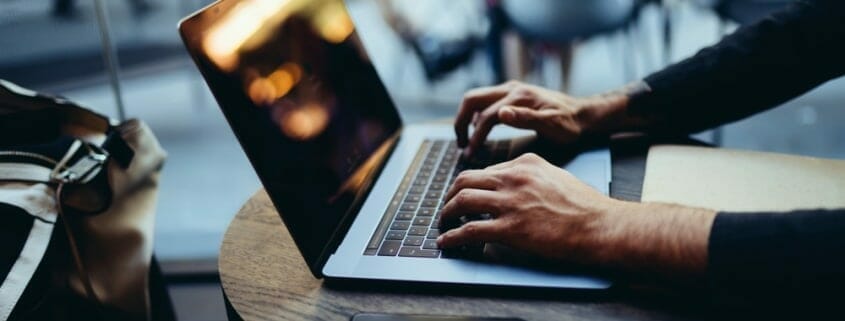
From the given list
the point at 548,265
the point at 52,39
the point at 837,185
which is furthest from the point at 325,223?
the point at 52,39

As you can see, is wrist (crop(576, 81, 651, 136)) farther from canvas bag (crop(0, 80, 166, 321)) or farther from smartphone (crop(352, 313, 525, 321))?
canvas bag (crop(0, 80, 166, 321))

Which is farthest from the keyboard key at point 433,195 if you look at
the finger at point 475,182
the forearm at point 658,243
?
the forearm at point 658,243

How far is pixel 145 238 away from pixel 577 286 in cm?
69

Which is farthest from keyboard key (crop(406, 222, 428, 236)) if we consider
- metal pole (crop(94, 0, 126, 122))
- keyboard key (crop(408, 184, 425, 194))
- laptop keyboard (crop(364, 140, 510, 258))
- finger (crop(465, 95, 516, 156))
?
metal pole (crop(94, 0, 126, 122))

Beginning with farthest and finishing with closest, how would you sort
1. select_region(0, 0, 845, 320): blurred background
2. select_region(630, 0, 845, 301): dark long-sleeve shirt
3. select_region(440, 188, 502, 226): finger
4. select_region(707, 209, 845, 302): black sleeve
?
select_region(0, 0, 845, 320): blurred background, select_region(630, 0, 845, 301): dark long-sleeve shirt, select_region(440, 188, 502, 226): finger, select_region(707, 209, 845, 302): black sleeve

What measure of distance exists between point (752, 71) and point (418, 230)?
0.51 meters

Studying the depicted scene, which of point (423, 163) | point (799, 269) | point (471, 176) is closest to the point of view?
point (799, 269)

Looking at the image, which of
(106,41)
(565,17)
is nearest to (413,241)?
(106,41)

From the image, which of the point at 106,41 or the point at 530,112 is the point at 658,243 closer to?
the point at 530,112

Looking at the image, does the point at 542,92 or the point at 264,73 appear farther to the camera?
the point at 542,92

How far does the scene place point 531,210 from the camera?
67 centimetres

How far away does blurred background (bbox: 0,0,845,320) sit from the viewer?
7.05 feet

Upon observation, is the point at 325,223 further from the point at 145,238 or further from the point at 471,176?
the point at 145,238

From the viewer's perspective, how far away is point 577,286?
0.62 meters
